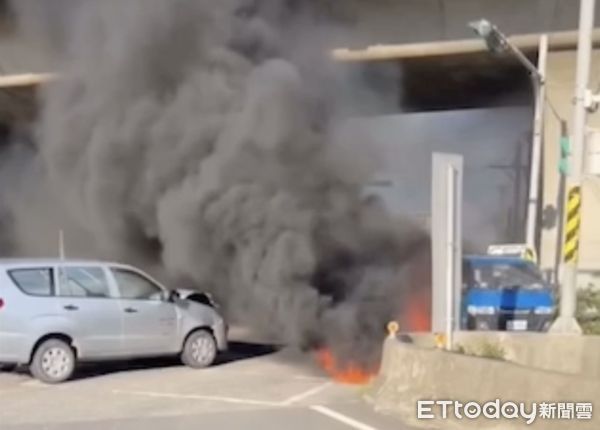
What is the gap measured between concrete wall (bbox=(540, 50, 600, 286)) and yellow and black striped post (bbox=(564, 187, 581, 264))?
24.8 feet

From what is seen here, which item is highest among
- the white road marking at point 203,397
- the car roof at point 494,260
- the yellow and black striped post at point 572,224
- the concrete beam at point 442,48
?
the concrete beam at point 442,48

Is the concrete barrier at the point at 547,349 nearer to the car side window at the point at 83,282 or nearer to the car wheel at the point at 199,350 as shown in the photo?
the car wheel at the point at 199,350

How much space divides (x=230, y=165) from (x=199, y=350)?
13.1 ft

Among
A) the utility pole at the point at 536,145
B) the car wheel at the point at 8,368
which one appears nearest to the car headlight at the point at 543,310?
the utility pole at the point at 536,145

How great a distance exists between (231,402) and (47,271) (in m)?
3.68

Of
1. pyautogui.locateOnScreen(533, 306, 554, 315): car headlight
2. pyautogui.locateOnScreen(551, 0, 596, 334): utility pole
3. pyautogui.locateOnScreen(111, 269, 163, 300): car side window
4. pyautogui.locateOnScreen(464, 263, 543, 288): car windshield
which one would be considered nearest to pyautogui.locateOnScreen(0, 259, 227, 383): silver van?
pyautogui.locateOnScreen(111, 269, 163, 300): car side window

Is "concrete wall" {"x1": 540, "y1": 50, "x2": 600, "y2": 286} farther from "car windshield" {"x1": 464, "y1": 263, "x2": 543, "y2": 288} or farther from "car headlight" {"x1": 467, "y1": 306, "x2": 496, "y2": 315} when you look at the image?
"car headlight" {"x1": 467, "y1": 306, "x2": 496, "y2": 315}

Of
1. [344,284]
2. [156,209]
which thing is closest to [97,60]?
[156,209]

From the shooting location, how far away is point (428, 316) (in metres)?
15.5

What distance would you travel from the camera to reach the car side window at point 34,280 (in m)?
12.1

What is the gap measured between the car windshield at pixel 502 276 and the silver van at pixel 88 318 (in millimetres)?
4115

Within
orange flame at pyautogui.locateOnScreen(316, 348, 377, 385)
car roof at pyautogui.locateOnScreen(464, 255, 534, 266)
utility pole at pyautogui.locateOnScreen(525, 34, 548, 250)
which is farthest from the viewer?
utility pole at pyautogui.locateOnScreen(525, 34, 548, 250)

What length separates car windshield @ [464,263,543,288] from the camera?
1414 cm

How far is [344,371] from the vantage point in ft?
42.2
